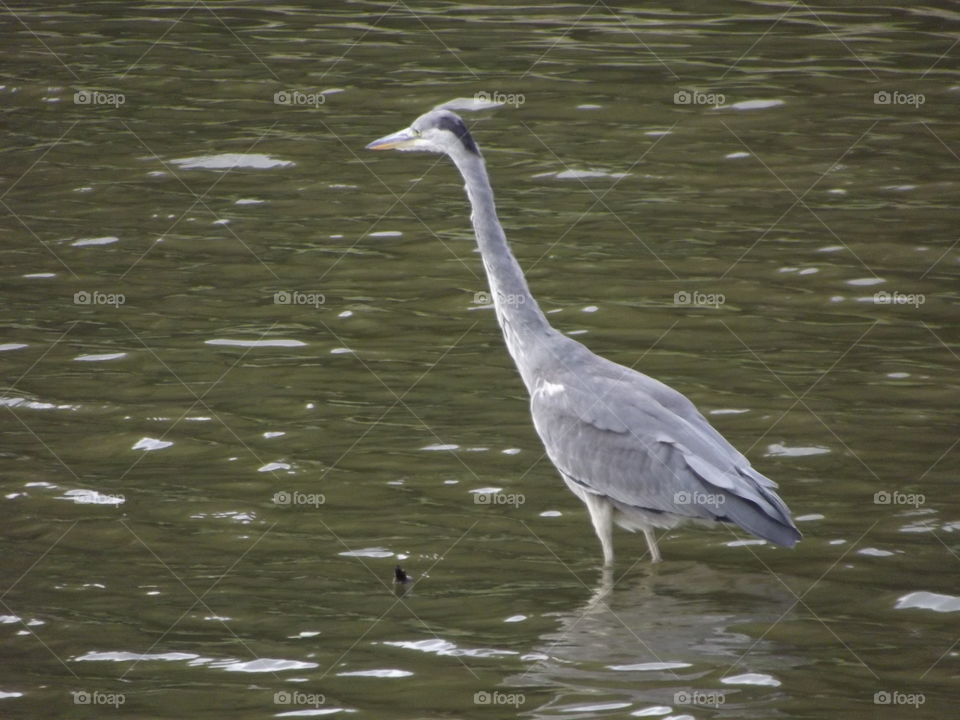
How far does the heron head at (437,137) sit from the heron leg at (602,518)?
188 centimetres

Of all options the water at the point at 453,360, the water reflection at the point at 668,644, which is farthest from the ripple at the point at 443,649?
the water reflection at the point at 668,644

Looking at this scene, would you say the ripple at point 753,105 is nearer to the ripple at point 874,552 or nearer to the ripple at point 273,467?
the ripple at point 273,467

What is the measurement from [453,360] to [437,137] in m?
1.74

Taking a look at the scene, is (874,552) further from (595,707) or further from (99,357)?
(99,357)

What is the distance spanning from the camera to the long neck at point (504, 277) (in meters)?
7.80

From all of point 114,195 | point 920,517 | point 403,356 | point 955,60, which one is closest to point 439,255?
point 403,356

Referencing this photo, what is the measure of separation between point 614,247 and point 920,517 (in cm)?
420

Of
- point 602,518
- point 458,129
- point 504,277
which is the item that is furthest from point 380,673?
point 458,129

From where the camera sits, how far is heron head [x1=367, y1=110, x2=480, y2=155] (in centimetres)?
795

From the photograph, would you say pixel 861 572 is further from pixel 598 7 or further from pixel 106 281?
pixel 598 7

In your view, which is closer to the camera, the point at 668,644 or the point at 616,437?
the point at 668,644

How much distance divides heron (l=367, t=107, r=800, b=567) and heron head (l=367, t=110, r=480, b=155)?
0.4 inches

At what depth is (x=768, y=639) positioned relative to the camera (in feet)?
20.7

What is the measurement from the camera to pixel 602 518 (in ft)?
23.9
